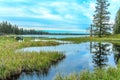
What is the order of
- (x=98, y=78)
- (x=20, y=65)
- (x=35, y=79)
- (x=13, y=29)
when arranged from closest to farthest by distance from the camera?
1. (x=98, y=78)
2. (x=35, y=79)
3. (x=20, y=65)
4. (x=13, y=29)

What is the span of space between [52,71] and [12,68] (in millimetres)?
3372

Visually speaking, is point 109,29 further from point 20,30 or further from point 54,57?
point 20,30

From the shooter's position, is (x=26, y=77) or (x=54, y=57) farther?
(x=54, y=57)

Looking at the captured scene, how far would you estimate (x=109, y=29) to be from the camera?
81188 mm

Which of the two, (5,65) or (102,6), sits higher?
(102,6)

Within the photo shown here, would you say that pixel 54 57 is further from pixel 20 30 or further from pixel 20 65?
pixel 20 30

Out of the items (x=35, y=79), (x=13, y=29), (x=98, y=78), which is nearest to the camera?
(x=98, y=78)

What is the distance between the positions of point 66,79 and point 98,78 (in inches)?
67.7

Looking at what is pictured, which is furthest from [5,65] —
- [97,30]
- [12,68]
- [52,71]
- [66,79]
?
[97,30]

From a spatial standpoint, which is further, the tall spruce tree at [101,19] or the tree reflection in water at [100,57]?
the tall spruce tree at [101,19]

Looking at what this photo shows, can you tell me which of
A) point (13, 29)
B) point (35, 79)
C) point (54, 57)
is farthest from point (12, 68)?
point (13, 29)

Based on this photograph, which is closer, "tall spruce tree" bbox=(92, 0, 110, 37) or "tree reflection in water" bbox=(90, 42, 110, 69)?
"tree reflection in water" bbox=(90, 42, 110, 69)

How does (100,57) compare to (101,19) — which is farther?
(101,19)

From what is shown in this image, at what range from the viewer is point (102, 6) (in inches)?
3302
